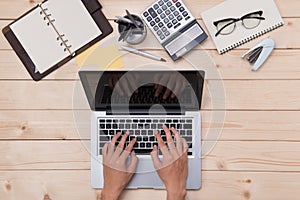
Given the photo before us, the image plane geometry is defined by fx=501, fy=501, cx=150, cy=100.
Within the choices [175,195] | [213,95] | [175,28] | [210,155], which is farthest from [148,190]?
[175,28]

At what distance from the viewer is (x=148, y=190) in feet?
3.91

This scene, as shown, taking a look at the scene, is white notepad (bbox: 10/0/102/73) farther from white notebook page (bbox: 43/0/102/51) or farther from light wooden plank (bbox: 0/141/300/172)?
light wooden plank (bbox: 0/141/300/172)

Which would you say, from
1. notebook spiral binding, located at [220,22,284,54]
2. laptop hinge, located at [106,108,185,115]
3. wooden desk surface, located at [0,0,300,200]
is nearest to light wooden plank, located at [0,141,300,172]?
wooden desk surface, located at [0,0,300,200]

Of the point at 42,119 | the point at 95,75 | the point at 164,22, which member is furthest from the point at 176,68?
the point at 42,119

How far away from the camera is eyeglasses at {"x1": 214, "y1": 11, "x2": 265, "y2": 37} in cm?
120

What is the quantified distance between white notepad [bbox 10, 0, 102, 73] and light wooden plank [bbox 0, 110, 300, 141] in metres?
0.12

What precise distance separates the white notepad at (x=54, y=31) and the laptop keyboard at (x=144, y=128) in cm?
20

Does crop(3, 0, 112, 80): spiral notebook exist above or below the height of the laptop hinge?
above

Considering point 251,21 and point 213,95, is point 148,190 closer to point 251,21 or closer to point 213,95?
point 213,95

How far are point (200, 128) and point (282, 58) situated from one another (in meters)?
0.26

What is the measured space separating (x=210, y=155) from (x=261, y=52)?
10.8 inches

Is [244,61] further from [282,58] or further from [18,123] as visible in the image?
[18,123]

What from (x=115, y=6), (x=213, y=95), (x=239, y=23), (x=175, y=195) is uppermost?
(x=115, y=6)

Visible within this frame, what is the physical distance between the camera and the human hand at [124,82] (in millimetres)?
1123
